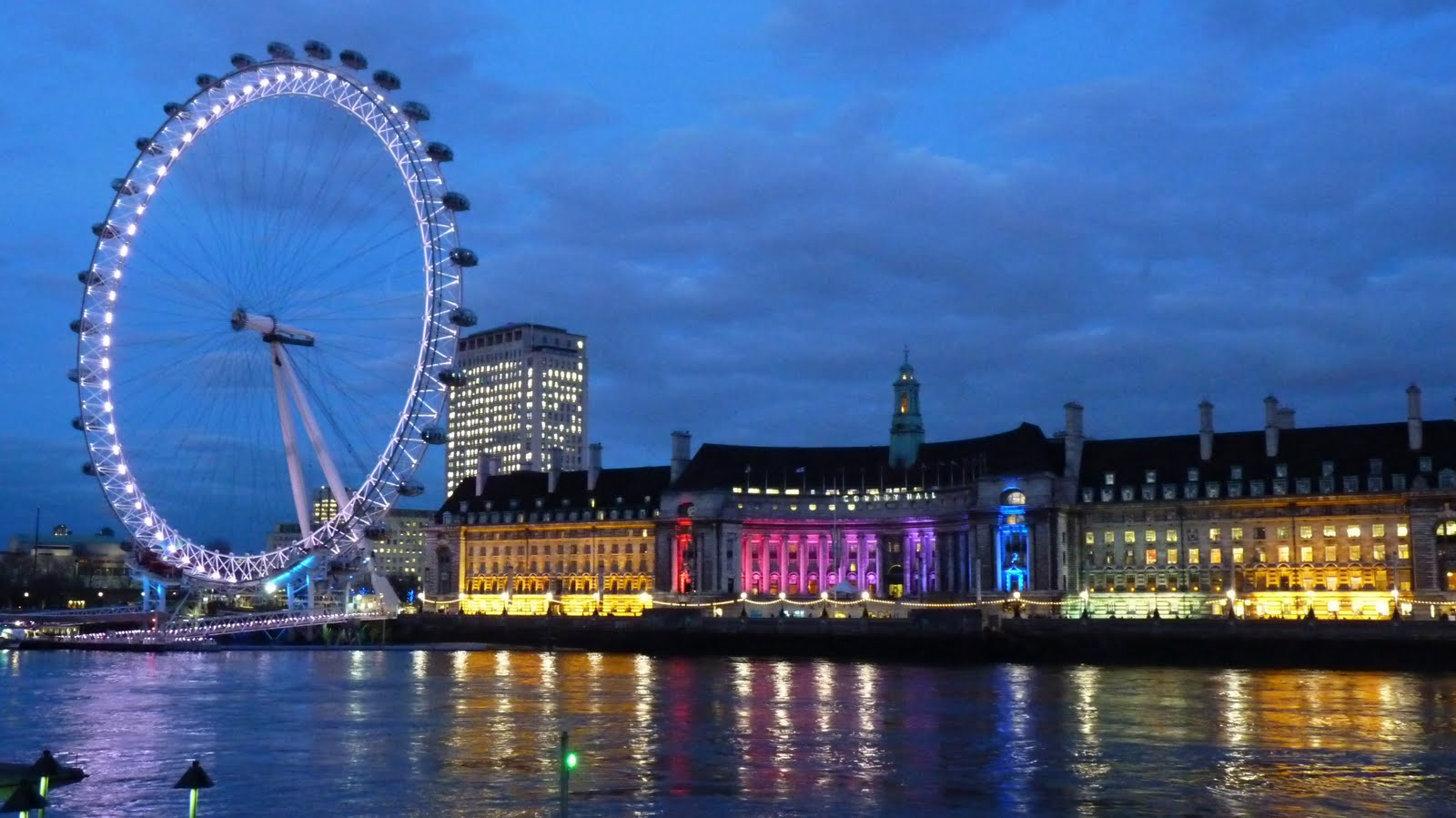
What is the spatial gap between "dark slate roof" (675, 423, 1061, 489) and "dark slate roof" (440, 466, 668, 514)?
6869mm

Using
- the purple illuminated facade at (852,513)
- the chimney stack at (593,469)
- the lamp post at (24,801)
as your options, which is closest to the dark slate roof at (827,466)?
the purple illuminated facade at (852,513)

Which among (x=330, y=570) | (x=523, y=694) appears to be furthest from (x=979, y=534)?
(x=523, y=694)

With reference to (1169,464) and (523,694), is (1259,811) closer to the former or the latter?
(523,694)

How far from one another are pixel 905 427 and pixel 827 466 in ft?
29.6

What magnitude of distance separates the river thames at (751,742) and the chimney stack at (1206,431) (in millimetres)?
51471

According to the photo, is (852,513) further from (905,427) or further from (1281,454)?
(1281,454)

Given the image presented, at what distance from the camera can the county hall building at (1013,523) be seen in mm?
127000

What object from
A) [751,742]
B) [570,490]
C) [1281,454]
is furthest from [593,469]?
[751,742]

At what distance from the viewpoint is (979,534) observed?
141 m

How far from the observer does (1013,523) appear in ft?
455

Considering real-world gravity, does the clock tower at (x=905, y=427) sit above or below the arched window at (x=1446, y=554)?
above

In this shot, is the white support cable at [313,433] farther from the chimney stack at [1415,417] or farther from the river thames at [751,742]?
the chimney stack at [1415,417]

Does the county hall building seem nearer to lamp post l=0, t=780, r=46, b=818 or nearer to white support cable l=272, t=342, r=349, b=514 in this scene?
white support cable l=272, t=342, r=349, b=514

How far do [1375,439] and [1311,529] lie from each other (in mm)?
8969
